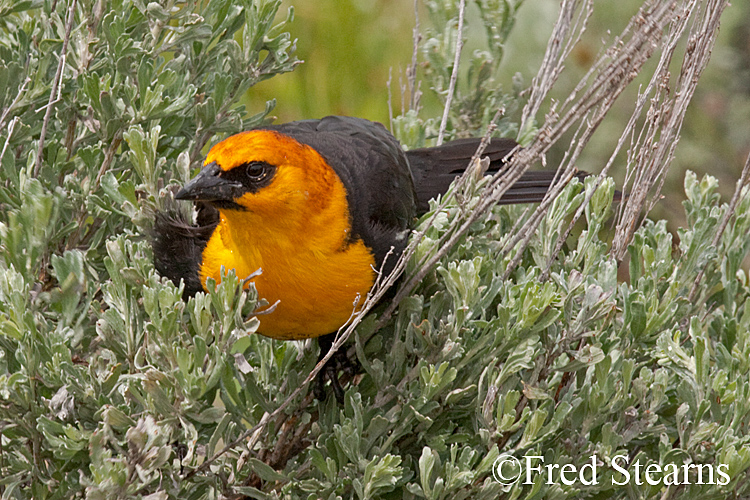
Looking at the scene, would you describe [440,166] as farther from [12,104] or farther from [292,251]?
[12,104]

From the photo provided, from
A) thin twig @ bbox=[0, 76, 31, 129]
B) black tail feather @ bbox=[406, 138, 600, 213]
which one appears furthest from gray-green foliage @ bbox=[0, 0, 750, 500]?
black tail feather @ bbox=[406, 138, 600, 213]

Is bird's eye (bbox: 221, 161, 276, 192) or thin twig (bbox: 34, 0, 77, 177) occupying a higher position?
thin twig (bbox: 34, 0, 77, 177)

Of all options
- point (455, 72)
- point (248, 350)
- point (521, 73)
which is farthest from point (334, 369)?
point (521, 73)

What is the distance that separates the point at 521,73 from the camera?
4.59 m

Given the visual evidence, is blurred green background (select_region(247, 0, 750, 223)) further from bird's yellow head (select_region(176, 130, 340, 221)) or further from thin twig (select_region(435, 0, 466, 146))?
bird's yellow head (select_region(176, 130, 340, 221))

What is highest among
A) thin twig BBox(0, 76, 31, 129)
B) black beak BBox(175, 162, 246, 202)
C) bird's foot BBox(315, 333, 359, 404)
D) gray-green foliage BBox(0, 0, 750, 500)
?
thin twig BBox(0, 76, 31, 129)

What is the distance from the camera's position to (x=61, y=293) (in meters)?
1.52

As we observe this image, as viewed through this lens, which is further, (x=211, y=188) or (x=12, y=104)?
(x=12, y=104)

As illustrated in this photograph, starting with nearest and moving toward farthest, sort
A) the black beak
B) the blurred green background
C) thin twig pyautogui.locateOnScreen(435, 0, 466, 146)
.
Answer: the black beak < thin twig pyautogui.locateOnScreen(435, 0, 466, 146) < the blurred green background

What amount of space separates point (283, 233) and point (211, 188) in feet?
0.63

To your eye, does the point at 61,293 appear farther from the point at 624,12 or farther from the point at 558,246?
the point at 624,12

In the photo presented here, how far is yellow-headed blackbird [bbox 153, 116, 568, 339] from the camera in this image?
1.62 meters

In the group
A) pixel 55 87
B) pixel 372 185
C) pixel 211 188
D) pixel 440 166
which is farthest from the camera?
pixel 440 166

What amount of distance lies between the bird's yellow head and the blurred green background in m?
1.84
